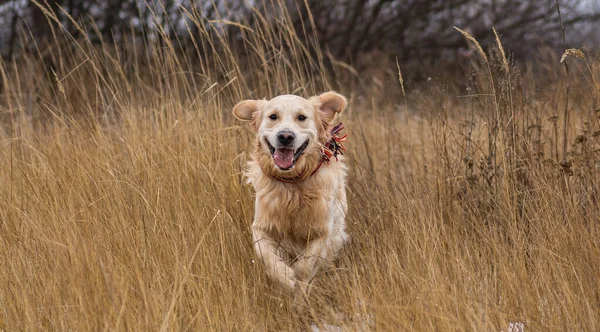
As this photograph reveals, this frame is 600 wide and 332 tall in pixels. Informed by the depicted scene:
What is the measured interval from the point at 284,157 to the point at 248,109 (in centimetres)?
54

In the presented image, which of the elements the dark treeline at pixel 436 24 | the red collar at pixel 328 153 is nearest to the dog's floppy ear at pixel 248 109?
the red collar at pixel 328 153

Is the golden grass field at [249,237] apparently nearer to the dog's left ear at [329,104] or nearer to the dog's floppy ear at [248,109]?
the dog's floppy ear at [248,109]

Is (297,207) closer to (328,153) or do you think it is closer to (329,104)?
(328,153)

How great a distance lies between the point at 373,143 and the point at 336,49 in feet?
20.4

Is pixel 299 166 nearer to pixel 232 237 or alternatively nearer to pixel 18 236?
pixel 232 237

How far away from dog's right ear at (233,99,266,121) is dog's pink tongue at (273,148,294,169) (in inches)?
17.1

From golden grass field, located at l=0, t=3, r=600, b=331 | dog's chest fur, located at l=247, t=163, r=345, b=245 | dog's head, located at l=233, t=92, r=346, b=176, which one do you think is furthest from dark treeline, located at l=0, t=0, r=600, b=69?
dog's chest fur, located at l=247, t=163, r=345, b=245

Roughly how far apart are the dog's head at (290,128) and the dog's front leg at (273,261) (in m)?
0.34

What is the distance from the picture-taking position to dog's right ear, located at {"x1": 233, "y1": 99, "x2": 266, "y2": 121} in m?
3.51

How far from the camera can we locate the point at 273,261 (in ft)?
9.94

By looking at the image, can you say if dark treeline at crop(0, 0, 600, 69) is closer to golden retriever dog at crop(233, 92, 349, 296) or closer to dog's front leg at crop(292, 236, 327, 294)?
golden retriever dog at crop(233, 92, 349, 296)

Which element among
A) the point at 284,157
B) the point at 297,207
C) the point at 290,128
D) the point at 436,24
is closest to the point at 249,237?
the point at 297,207

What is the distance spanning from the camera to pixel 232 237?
3.23 m

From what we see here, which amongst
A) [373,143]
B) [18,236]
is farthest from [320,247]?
[373,143]
